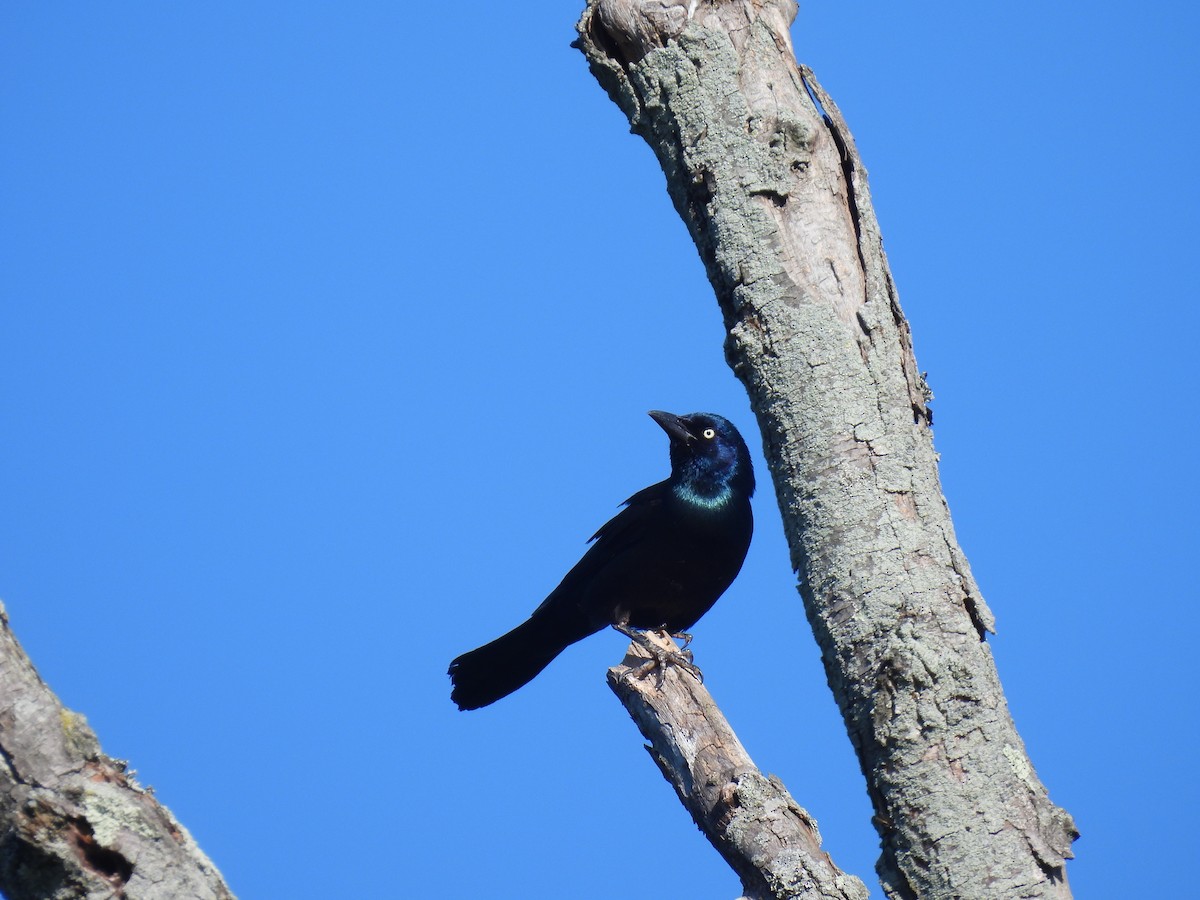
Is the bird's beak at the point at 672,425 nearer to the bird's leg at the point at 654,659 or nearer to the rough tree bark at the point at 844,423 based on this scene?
the bird's leg at the point at 654,659

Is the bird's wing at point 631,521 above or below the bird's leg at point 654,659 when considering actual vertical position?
above

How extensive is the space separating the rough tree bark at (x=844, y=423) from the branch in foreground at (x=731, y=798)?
0.38m

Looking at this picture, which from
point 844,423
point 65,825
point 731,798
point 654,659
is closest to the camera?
point 65,825

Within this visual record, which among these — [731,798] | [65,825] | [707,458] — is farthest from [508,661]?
[65,825]

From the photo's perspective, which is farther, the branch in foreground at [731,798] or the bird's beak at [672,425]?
the bird's beak at [672,425]

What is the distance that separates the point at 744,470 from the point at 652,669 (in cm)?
294

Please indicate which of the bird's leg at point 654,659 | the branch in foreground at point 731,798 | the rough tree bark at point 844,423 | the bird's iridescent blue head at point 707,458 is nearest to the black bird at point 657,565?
the bird's iridescent blue head at point 707,458

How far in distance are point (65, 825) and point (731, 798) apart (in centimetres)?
199

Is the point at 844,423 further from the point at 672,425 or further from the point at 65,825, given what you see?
the point at 672,425

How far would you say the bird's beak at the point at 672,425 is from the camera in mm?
7379

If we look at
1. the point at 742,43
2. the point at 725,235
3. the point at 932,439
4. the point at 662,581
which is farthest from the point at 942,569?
the point at 662,581

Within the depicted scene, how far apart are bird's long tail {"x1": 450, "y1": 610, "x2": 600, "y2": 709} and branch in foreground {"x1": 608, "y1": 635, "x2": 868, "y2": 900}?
3054mm

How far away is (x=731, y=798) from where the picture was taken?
12.2 ft

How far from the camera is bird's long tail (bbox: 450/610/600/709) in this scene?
739 centimetres
